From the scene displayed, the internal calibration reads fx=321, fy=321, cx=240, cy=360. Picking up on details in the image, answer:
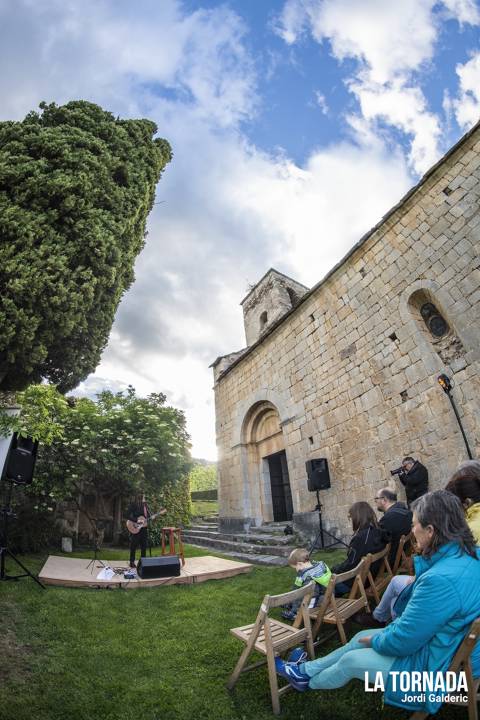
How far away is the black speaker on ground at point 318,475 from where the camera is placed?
737cm

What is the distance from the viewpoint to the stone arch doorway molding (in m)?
10.3

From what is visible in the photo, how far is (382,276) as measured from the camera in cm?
731

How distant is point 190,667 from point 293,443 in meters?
6.19

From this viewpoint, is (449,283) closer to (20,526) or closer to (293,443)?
(293,443)

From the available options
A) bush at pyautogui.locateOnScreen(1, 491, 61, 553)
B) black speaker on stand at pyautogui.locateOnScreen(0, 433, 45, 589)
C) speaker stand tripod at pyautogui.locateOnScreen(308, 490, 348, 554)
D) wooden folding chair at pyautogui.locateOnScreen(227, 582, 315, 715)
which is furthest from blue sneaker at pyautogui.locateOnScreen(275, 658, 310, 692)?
bush at pyautogui.locateOnScreen(1, 491, 61, 553)

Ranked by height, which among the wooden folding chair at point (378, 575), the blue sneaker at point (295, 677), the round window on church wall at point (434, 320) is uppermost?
the round window on church wall at point (434, 320)

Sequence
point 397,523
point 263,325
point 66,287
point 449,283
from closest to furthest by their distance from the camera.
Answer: point 397,523
point 66,287
point 449,283
point 263,325

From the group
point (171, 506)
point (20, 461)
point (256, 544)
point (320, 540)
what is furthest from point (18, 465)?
point (171, 506)

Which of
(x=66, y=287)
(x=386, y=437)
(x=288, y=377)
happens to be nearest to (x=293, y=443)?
(x=288, y=377)

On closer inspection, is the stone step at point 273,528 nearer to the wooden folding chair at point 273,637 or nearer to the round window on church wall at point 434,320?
the round window on church wall at point 434,320

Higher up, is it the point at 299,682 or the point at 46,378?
the point at 46,378

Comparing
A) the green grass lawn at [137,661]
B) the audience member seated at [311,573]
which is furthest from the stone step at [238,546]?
the audience member seated at [311,573]

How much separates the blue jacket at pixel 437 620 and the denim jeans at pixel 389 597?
110 cm

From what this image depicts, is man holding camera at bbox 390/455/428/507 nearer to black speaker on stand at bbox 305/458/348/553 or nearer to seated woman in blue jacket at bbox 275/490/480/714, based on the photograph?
black speaker on stand at bbox 305/458/348/553
